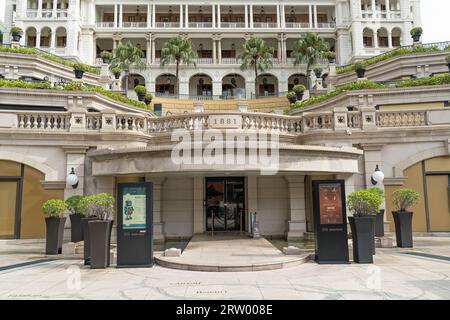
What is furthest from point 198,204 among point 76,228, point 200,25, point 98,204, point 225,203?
point 200,25

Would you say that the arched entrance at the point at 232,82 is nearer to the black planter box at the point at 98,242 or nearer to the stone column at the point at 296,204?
the stone column at the point at 296,204

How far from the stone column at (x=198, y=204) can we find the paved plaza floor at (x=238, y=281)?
6367 mm

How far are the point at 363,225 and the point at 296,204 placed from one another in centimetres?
582

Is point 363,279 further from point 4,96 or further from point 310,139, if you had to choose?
point 4,96

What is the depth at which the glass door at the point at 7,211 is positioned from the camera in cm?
1708

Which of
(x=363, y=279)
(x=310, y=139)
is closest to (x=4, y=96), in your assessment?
(x=310, y=139)

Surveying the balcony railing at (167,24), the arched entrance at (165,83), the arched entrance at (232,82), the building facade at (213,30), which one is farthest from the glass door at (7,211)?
the balcony railing at (167,24)

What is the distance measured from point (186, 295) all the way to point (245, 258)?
4.14m

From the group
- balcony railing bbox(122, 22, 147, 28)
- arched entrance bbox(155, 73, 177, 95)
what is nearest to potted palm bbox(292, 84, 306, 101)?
arched entrance bbox(155, 73, 177, 95)

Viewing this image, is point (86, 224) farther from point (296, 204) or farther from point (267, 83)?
point (267, 83)

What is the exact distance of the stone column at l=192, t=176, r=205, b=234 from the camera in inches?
709

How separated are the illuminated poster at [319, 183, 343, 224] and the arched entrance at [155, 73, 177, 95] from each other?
58.3 m

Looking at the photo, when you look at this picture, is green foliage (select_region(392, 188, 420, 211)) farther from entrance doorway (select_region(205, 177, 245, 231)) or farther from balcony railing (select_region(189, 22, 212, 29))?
balcony railing (select_region(189, 22, 212, 29))

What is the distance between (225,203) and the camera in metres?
18.5
